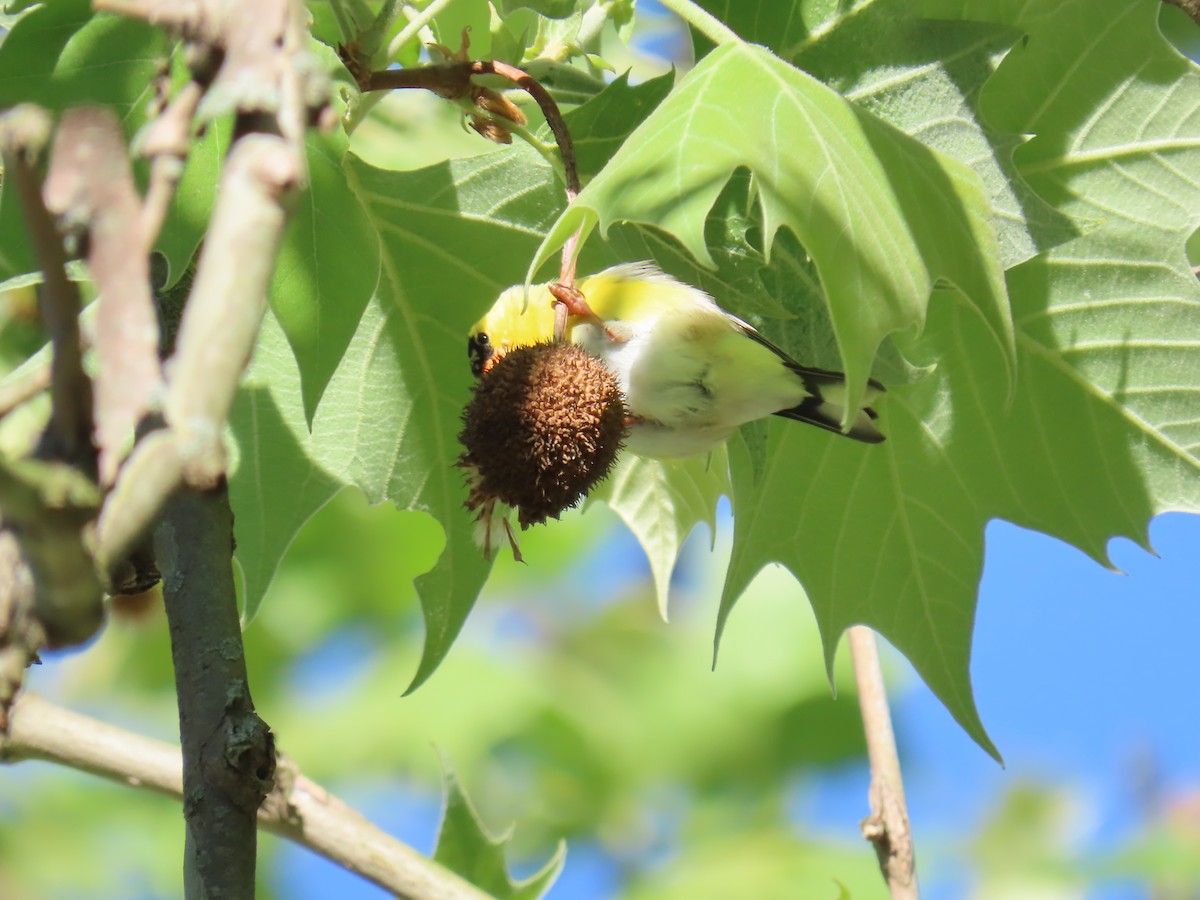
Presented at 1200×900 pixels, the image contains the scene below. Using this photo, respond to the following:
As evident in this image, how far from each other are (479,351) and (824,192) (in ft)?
2.56

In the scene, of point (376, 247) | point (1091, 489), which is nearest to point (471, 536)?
point (376, 247)

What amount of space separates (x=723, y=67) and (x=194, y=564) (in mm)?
1013

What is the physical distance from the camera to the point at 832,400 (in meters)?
2.42

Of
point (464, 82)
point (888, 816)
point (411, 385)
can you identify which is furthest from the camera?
point (888, 816)

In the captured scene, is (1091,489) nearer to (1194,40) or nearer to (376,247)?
(376,247)

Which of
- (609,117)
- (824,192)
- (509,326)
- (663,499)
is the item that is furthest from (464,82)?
(663,499)

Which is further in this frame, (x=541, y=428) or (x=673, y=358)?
(x=673, y=358)

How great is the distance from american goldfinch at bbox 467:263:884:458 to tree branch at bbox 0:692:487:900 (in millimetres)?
843

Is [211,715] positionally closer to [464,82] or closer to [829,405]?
[464,82]

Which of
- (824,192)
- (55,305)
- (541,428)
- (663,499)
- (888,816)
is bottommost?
(888,816)

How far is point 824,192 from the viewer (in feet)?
Result: 5.71

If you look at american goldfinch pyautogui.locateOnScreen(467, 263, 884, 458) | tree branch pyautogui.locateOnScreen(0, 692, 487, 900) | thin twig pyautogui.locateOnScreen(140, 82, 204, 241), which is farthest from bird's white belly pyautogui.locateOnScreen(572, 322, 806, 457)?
thin twig pyautogui.locateOnScreen(140, 82, 204, 241)

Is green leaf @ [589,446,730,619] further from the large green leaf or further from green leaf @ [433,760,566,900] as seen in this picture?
green leaf @ [433,760,566,900]

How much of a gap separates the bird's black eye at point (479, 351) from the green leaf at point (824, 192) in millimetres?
505
